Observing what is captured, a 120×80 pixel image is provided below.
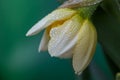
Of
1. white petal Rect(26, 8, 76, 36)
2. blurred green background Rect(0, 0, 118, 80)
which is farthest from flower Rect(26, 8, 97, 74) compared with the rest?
blurred green background Rect(0, 0, 118, 80)

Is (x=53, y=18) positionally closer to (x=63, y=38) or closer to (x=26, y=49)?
(x=63, y=38)

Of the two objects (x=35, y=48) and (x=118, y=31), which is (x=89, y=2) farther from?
(x=35, y=48)

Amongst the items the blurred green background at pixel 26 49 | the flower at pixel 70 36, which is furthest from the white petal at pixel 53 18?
the blurred green background at pixel 26 49

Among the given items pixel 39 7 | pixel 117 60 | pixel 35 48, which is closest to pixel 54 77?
pixel 35 48

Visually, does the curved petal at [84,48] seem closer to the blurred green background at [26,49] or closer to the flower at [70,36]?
the flower at [70,36]

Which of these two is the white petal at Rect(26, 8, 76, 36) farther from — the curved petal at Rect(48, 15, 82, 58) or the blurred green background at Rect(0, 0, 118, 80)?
the blurred green background at Rect(0, 0, 118, 80)

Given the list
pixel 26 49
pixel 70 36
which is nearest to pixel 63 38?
pixel 70 36
